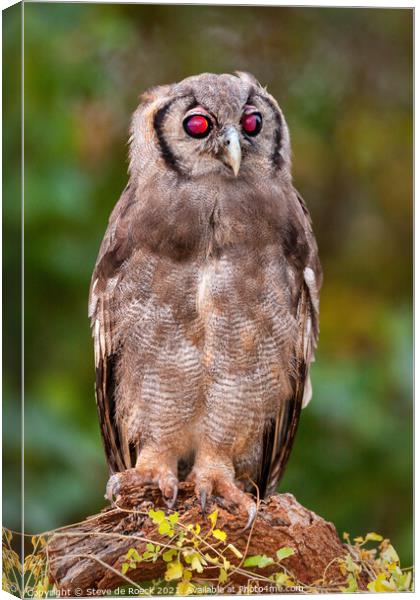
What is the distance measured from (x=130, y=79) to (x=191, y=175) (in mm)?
382

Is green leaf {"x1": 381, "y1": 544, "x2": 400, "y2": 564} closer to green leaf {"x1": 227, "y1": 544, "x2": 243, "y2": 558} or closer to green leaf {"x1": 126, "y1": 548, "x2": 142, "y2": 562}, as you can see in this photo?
green leaf {"x1": 227, "y1": 544, "x2": 243, "y2": 558}

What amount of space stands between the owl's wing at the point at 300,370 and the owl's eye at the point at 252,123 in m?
0.34

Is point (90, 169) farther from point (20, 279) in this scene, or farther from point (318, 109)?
point (318, 109)

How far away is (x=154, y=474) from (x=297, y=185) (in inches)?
42.3

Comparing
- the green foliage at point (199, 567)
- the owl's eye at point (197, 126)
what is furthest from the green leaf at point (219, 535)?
the owl's eye at point (197, 126)

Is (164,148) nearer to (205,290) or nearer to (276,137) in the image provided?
(276,137)

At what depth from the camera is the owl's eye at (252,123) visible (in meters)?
3.60

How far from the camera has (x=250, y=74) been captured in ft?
12.3

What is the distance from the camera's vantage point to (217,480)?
3916 millimetres

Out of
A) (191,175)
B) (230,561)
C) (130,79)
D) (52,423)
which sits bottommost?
(230,561)

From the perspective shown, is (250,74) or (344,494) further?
(344,494)

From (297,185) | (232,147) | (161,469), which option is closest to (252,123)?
(232,147)

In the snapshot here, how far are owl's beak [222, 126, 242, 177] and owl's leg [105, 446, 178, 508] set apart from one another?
1.02m

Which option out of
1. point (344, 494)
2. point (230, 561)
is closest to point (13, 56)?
point (230, 561)
